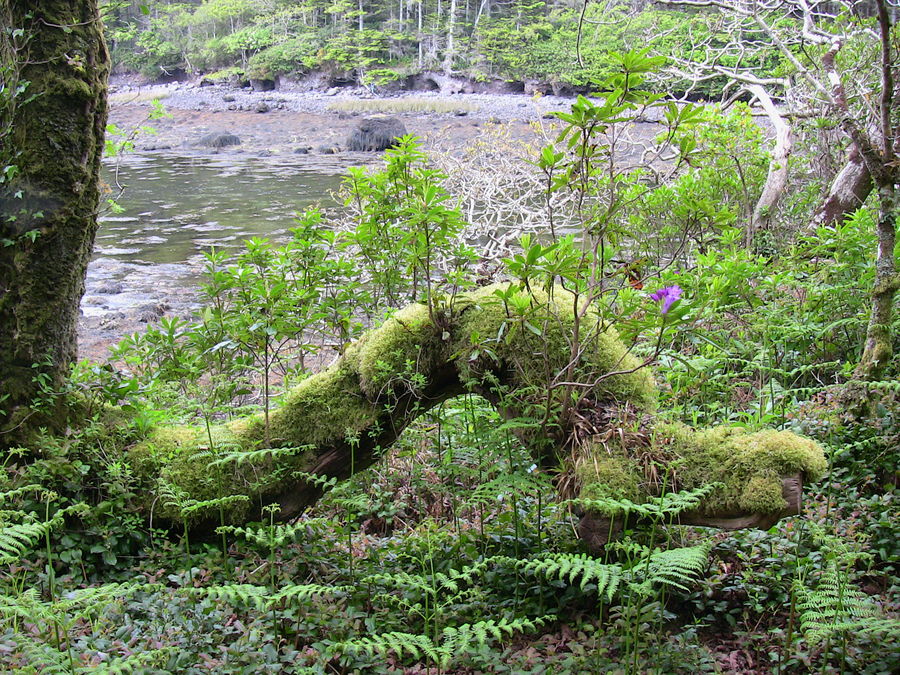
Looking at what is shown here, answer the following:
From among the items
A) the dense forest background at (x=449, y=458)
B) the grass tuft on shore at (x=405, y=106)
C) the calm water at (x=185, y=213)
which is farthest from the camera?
the grass tuft on shore at (x=405, y=106)

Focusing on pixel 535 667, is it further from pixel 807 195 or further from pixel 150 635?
pixel 807 195

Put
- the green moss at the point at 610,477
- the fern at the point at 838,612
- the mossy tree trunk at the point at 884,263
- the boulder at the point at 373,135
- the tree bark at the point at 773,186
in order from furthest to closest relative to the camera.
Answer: the boulder at the point at 373,135 → the tree bark at the point at 773,186 → the mossy tree trunk at the point at 884,263 → the green moss at the point at 610,477 → the fern at the point at 838,612

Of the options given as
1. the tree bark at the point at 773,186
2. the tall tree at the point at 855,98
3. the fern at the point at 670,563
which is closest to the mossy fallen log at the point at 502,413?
the fern at the point at 670,563

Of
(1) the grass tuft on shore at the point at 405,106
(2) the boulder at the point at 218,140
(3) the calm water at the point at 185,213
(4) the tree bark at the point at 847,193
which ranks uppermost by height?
(1) the grass tuft on shore at the point at 405,106

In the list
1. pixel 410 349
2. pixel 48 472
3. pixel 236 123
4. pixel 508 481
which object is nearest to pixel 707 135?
pixel 410 349

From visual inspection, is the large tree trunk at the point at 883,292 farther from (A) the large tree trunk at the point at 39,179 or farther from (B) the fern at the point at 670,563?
(A) the large tree trunk at the point at 39,179

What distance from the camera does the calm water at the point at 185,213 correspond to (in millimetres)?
12615

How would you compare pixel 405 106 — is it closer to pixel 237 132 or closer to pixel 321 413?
pixel 237 132

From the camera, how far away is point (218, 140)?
105 feet

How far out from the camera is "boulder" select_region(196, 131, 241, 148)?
32.0 m

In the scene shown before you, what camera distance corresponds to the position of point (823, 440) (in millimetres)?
3770

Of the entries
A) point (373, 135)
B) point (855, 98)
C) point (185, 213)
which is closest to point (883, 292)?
point (855, 98)

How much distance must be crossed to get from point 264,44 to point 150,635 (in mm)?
56740

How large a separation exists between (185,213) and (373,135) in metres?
13.6
